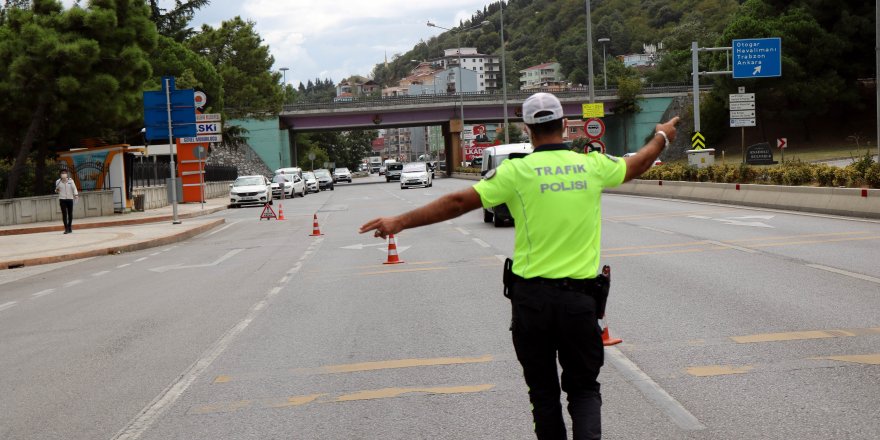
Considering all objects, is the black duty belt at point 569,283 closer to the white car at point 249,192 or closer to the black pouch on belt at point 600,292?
the black pouch on belt at point 600,292

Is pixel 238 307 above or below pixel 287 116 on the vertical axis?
below

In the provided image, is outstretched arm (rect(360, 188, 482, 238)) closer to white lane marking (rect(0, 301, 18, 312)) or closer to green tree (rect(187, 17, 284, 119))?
white lane marking (rect(0, 301, 18, 312))

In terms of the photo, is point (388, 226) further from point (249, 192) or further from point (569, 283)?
point (249, 192)

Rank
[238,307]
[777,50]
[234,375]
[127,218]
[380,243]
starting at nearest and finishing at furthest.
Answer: [234,375] < [238,307] < [380,243] < [127,218] < [777,50]

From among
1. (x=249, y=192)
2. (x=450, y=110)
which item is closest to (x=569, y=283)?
(x=249, y=192)

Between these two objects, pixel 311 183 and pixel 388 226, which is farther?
pixel 311 183

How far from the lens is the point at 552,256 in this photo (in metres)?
4.29

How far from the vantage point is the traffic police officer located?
13.9 ft

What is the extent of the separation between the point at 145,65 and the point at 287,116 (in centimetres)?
4764

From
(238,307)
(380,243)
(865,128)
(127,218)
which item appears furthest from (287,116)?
(238,307)

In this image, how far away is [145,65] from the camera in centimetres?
3788

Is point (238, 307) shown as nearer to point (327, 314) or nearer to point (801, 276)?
point (327, 314)

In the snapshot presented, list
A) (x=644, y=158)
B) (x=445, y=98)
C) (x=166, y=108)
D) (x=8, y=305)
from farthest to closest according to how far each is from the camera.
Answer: (x=445, y=98), (x=166, y=108), (x=8, y=305), (x=644, y=158)

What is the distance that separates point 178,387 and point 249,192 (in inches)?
1552
